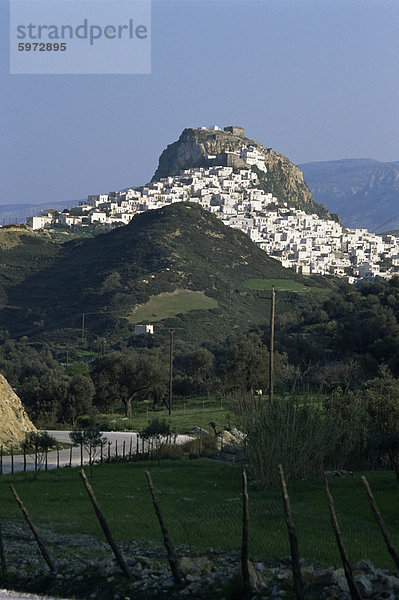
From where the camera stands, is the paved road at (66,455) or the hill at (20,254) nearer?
the paved road at (66,455)

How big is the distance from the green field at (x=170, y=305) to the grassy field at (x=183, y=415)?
29.8 metres

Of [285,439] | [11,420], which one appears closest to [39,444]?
[11,420]

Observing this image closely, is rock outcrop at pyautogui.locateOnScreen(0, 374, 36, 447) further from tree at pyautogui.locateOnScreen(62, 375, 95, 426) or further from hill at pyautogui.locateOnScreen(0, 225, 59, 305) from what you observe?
hill at pyautogui.locateOnScreen(0, 225, 59, 305)

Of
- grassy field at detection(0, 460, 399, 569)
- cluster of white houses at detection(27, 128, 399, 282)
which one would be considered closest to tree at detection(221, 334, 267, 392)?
grassy field at detection(0, 460, 399, 569)

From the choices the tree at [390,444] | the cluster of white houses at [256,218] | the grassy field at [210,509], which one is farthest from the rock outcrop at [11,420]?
the cluster of white houses at [256,218]

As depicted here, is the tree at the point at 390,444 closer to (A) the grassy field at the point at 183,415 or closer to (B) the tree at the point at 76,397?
(A) the grassy field at the point at 183,415

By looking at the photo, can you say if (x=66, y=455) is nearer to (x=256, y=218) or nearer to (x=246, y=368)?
(x=246, y=368)

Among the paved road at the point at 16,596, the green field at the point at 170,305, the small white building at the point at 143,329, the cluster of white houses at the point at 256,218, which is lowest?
the paved road at the point at 16,596

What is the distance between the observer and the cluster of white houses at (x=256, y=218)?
489ft

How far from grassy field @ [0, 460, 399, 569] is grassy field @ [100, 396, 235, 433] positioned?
36.1ft

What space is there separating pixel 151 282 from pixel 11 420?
59.2 meters

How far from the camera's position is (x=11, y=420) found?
2859cm

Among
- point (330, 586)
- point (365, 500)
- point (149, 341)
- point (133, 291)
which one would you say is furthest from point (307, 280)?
point (330, 586)

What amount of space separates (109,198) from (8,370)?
135 m
